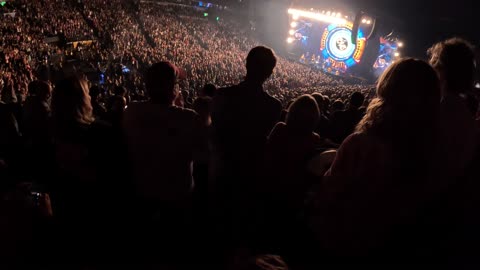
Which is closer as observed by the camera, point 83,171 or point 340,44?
point 83,171

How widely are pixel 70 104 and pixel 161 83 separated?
28.1 inches

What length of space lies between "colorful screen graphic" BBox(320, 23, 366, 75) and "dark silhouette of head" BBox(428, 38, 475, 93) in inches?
1176

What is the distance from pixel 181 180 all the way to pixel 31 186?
90cm

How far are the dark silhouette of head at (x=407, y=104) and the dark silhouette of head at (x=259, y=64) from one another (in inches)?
45.5

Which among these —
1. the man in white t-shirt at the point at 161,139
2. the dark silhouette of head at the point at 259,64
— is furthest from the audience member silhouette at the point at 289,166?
the man in white t-shirt at the point at 161,139

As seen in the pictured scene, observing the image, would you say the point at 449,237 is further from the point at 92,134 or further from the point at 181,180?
the point at 92,134

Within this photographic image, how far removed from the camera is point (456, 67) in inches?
91.8

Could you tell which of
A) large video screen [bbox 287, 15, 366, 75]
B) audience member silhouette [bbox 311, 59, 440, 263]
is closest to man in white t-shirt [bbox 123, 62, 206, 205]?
audience member silhouette [bbox 311, 59, 440, 263]

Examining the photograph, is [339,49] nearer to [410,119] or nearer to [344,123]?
[344,123]

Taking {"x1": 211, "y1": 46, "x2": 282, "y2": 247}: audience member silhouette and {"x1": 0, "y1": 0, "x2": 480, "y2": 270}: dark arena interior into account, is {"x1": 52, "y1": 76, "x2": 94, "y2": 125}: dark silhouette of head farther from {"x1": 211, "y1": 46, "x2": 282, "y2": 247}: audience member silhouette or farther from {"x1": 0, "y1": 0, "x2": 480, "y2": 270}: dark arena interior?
{"x1": 211, "y1": 46, "x2": 282, "y2": 247}: audience member silhouette

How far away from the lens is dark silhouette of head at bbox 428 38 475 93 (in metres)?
2.30

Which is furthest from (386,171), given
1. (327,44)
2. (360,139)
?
(327,44)

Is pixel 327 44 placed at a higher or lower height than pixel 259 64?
lower

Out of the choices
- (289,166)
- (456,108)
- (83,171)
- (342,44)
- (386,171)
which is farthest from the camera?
(342,44)
